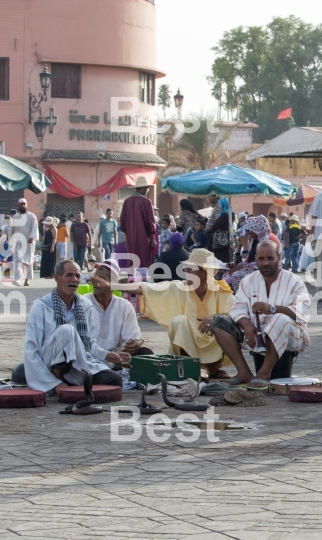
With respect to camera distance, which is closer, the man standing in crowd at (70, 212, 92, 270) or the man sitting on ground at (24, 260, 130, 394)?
the man sitting on ground at (24, 260, 130, 394)

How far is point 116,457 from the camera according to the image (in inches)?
237

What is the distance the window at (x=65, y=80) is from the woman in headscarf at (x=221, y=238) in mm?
19778

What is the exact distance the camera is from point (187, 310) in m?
9.66

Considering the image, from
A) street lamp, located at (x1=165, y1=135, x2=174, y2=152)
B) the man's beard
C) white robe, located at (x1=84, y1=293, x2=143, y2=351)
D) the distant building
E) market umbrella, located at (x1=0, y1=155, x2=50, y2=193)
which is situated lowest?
white robe, located at (x1=84, y1=293, x2=143, y2=351)

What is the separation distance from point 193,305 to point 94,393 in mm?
2007

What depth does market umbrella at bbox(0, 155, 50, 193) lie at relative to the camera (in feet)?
42.2

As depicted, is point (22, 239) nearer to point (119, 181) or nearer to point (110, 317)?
point (110, 317)

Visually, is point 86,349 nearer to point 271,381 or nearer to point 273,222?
point 271,381

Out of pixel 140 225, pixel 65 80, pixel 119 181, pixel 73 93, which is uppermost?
pixel 65 80

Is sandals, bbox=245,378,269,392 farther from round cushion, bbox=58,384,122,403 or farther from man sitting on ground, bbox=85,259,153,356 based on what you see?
round cushion, bbox=58,384,122,403

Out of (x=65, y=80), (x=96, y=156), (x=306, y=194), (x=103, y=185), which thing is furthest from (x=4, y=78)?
(x=306, y=194)

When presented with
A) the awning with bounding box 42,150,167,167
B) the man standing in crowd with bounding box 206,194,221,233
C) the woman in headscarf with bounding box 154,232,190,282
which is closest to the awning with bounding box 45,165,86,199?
the awning with bounding box 42,150,167,167

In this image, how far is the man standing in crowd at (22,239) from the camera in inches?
863

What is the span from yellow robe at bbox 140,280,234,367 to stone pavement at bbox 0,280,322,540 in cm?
159
